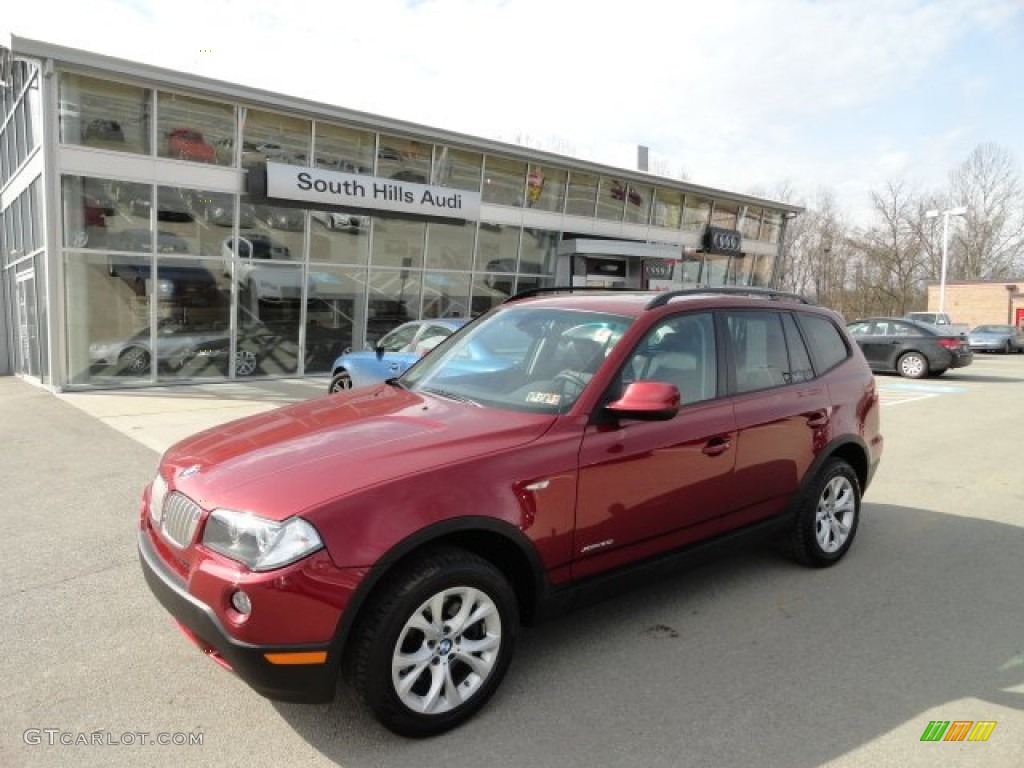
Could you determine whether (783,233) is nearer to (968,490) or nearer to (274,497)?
(968,490)

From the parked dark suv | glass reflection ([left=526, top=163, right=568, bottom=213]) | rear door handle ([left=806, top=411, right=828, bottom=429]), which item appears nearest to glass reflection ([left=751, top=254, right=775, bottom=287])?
glass reflection ([left=526, top=163, right=568, bottom=213])

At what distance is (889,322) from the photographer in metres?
18.6

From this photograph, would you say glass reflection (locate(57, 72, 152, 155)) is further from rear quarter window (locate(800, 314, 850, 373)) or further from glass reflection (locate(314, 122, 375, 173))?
rear quarter window (locate(800, 314, 850, 373))

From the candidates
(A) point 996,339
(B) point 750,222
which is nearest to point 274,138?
(B) point 750,222

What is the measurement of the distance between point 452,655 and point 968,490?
5.88 metres

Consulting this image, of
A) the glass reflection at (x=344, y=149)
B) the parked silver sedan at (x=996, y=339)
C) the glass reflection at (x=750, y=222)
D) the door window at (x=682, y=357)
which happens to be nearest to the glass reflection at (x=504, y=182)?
the glass reflection at (x=344, y=149)

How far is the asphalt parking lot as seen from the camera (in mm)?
2709

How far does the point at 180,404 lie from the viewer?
1135 cm

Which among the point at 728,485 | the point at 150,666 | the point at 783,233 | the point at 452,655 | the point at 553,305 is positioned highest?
the point at 783,233

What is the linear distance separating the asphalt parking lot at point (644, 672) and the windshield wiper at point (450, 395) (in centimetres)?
116

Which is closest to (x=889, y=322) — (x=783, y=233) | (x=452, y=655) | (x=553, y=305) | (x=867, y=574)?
(x=783, y=233)

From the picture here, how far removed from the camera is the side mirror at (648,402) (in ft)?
10.2

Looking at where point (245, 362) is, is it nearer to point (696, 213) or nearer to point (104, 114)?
point (104, 114)

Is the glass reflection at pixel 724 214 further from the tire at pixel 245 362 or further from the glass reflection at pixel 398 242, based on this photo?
the tire at pixel 245 362
